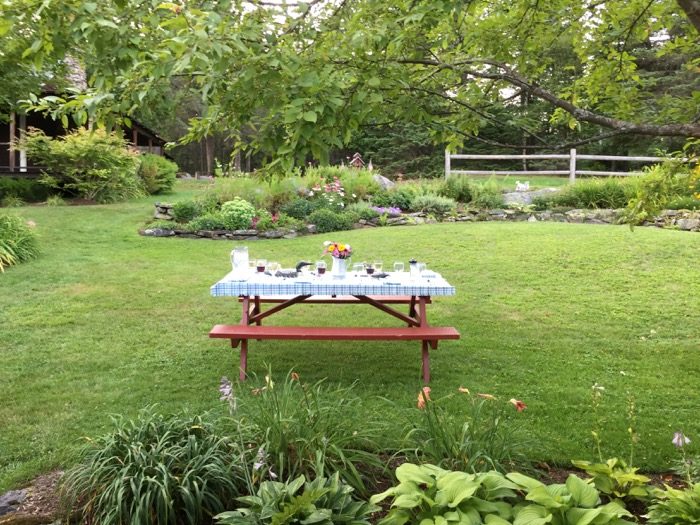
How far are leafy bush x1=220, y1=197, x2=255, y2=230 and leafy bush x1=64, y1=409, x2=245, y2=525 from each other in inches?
392

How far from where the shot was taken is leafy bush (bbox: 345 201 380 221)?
13.9m

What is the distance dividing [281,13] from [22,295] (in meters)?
6.34

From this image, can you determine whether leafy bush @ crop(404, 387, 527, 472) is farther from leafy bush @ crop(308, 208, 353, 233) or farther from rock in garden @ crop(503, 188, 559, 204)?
rock in garden @ crop(503, 188, 559, 204)

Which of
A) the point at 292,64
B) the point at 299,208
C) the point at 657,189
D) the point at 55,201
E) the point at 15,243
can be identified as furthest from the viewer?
the point at 55,201

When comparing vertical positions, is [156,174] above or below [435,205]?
above

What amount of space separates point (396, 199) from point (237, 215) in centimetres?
418

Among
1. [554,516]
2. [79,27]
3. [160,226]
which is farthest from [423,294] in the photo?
[160,226]

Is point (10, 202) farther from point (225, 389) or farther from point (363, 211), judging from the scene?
point (225, 389)

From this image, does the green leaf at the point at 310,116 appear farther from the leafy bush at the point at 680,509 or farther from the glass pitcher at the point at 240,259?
the glass pitcher at the point at 240,259

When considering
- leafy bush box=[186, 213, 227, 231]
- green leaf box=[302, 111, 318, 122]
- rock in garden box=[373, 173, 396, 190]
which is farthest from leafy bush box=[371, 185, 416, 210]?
green leaf box=[302, 111, 318, 122]

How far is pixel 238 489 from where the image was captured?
2.84 meters

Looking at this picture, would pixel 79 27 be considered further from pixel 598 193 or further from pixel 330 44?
pixel 598 193

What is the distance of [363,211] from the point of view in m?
13.9

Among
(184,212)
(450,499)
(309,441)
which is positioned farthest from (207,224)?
(450,499)
